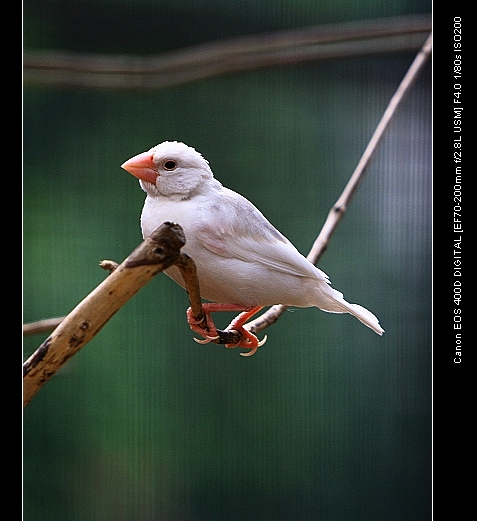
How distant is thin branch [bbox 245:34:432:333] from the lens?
884 mm

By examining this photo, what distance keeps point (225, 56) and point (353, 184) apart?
36 cm

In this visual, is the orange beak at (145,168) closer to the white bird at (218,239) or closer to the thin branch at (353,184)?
the white bird at (218,239)

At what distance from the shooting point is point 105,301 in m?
0.58

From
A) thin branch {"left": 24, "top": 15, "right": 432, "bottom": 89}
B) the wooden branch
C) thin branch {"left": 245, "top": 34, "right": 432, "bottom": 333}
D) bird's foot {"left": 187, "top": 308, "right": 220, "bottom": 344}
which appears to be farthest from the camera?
thin branch {"left": 24, "top": 15, "right": 432, "bottom": 89}

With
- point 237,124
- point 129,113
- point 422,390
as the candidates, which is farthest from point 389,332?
point 129,113

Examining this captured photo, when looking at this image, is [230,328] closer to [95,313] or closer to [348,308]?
[348,308]

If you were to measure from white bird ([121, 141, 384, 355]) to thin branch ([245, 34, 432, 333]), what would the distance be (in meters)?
0.13

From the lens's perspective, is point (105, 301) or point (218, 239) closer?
point (105, 301)

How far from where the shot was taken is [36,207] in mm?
1025

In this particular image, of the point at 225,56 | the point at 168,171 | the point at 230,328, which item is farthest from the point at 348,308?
the point at 225,56

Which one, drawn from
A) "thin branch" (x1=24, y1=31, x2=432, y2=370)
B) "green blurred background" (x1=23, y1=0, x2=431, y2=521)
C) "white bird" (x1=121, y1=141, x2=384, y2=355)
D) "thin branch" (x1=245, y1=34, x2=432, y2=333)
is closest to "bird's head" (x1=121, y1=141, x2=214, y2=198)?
"white bird" (x1=121, y1=141, x2=384, y2=355)

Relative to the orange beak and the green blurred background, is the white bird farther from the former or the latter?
the green blurred background
